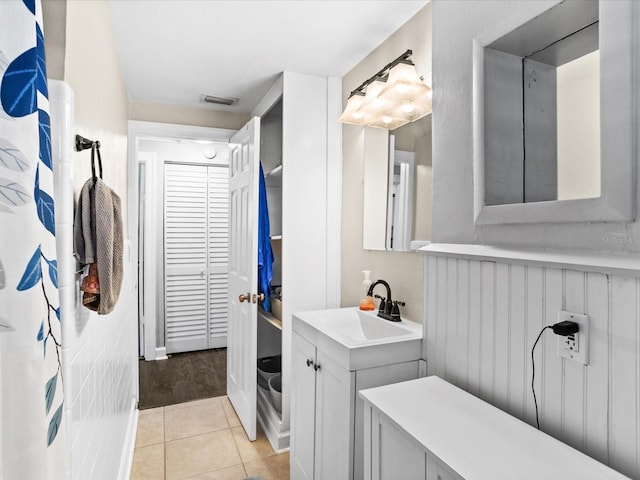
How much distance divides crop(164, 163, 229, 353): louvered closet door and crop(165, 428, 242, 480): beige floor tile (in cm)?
190

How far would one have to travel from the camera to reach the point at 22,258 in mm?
482

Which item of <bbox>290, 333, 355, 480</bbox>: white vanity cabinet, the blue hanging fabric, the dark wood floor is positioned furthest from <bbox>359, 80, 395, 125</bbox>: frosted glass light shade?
the dark wood floor

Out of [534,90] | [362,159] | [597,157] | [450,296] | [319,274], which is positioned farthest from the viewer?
[319,274]

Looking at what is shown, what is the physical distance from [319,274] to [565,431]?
1.69 m

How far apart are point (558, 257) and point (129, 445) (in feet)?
8.27

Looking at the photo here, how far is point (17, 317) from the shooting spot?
1.55ft

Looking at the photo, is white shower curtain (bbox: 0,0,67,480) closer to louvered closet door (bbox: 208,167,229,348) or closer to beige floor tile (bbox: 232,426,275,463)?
beige floor tile (bbox: 232,426,275,463)

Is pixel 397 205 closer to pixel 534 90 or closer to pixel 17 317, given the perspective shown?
pixel 534 90

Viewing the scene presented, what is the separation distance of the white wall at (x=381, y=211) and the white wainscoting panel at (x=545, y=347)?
43 cm

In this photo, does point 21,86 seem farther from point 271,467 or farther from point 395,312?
point 271,467

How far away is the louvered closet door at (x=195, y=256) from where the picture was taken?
4.25 meters

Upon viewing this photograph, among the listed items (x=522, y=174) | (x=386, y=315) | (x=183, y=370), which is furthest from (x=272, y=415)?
(x=522, y=174)

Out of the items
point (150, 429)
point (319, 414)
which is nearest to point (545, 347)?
point (319, 414)

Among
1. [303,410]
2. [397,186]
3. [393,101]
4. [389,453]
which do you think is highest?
[393,101]
